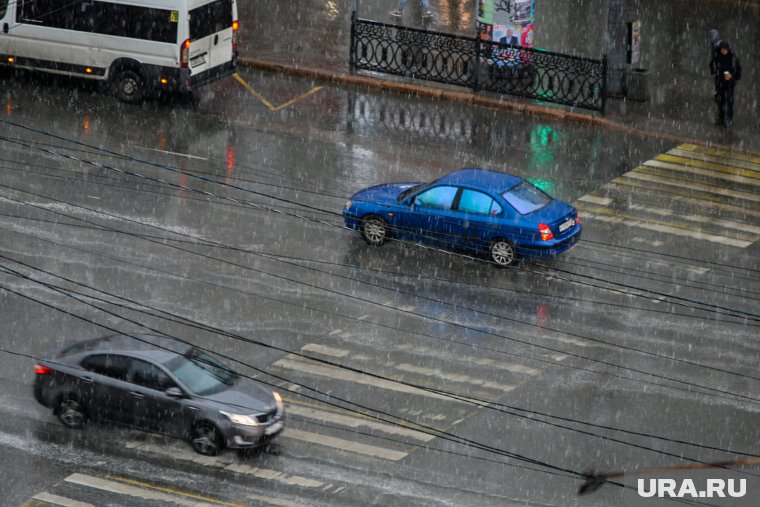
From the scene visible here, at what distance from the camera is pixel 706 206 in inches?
1040

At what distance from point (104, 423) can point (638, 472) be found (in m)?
6.96

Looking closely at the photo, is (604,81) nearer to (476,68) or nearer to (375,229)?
(476,68)

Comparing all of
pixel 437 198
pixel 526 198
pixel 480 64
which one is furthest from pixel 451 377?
pixel 480 64

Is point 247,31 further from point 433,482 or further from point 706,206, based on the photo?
point 433,482

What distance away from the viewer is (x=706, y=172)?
91.9 ft

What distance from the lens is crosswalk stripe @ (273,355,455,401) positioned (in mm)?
19672

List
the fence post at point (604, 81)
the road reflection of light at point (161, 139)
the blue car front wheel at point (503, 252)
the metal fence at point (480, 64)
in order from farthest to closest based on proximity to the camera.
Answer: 1. the metal fence at point (480, 64)
2. the fence post at point (604, 81)
3. the road reflection of light at point (161, 139)
4. the blue car front wheel at point (503, 252)

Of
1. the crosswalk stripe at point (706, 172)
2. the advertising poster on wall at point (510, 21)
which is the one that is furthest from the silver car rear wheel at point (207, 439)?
the advertising poster on wall at point (510, 21)

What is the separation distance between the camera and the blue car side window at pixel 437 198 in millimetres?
23656

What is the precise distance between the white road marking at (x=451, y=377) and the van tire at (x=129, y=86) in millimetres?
12109

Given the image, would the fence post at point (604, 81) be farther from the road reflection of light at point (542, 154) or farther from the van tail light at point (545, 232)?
the van tail light at point (545, 232)

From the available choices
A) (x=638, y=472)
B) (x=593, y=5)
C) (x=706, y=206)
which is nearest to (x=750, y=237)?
(x=706, y=206)

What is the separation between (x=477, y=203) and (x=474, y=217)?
26 cm

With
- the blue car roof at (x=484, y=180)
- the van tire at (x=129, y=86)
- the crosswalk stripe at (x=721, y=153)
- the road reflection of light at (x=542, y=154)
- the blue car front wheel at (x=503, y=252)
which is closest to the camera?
the blue car front wheel at (x=503, y=252)
